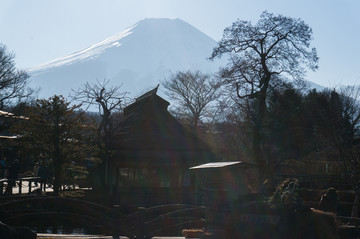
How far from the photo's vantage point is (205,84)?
59750 millimetres

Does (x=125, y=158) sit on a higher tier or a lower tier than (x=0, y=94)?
lower

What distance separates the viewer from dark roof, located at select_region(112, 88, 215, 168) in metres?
Answer: 30.6

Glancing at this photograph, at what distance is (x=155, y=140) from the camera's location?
3203 cm

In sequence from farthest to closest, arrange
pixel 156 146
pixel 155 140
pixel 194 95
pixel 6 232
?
pixel 194 95, pixel 155 140, pixel 156 146, pixel 6 232

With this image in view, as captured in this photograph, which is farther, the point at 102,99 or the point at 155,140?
the point at 102,99

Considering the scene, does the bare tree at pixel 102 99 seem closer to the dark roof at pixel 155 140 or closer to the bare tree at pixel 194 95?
the dark roof at pixel 155 140

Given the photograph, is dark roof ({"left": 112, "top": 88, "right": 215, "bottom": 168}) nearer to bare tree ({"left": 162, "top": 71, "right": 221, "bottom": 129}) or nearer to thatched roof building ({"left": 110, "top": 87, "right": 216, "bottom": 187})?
thatched roof building ({"left": 110, "top": 87, "right": 216, "bottom": 187})

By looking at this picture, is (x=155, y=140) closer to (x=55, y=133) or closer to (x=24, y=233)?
(x=55, y=133)

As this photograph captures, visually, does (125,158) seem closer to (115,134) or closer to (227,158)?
(115,134)

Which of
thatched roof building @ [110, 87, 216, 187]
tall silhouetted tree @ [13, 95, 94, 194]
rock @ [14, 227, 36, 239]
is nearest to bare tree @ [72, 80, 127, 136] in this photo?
thatched roof building @ [110, 87, 216, 187]

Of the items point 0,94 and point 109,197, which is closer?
point 109,197

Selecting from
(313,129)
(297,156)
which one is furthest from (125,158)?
(313,129)

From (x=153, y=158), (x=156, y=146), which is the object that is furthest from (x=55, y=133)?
(x=156, y=146)

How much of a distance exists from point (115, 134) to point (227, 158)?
46.2 ft
